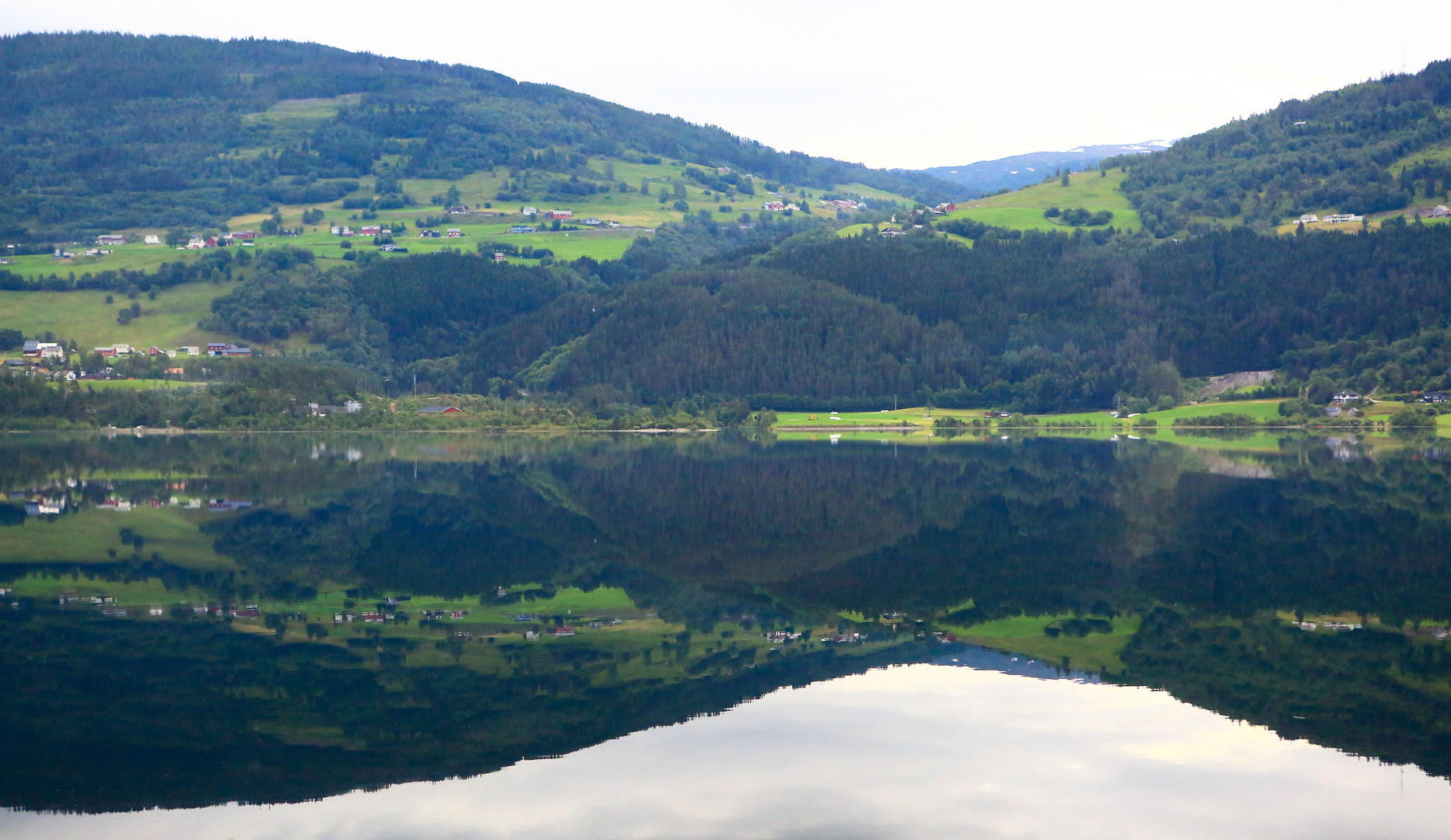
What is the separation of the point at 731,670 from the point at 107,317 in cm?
12906

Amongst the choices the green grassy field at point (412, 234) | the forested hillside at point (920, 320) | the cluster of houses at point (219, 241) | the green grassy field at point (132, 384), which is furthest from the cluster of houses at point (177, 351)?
the cluster of houses at point (219, 241)

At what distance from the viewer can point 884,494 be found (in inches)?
1684

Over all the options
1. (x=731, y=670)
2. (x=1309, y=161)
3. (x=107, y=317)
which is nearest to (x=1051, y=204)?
(x=1309, y=161)

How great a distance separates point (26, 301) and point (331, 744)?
135480mm

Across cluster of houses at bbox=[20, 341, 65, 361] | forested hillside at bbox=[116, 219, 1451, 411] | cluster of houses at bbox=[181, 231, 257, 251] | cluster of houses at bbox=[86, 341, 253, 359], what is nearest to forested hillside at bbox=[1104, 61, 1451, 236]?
forested hillside at bbox=[116, 219, 1451, 411]

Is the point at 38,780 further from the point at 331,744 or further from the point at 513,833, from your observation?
the point at 513,833

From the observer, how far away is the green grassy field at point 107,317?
410 ft

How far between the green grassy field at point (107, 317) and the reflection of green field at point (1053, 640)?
119 meters

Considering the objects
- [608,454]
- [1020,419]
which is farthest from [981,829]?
[1020,419]

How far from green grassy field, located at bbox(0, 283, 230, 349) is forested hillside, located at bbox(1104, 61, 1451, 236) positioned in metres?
103

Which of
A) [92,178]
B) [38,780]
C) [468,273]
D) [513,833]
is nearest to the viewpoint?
[513,833]

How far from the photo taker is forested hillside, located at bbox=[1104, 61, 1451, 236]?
140 meters

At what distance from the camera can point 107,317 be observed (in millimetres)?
130125

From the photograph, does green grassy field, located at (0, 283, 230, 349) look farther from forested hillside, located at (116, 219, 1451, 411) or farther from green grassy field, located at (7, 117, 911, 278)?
green grassy field, located at (7, 117, 911, 278)
